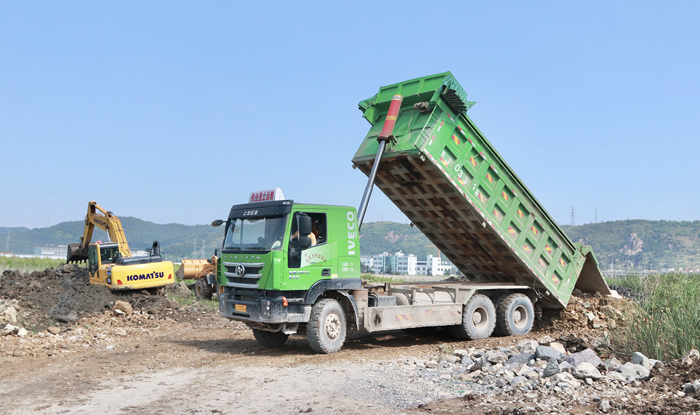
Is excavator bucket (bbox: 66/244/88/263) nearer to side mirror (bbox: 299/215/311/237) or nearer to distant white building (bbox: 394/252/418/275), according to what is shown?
side mirror (bbox: 299/215/311/237)

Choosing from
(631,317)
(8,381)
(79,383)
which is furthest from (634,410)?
(8,381)

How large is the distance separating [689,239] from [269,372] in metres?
106

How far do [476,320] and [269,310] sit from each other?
4.55 m

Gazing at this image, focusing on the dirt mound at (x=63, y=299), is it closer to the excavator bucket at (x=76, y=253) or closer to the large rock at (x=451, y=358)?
the excavator bucket at (x=76, y=253)

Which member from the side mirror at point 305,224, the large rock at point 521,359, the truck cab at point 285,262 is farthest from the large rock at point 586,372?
the side mirror at point 305,224

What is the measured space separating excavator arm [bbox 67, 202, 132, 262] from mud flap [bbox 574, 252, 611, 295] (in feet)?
42.5

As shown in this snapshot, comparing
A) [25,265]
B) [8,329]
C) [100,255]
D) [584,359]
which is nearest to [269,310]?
[584,359]

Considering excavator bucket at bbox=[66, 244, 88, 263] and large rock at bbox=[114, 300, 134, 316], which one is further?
excavator bucket at bbox=[66, 244, 88, 263]

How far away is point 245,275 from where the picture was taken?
30.5ft

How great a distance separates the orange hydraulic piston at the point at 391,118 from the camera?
10008 mm

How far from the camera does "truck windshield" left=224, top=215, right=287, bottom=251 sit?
8961 mm

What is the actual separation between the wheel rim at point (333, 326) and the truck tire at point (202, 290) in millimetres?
10597

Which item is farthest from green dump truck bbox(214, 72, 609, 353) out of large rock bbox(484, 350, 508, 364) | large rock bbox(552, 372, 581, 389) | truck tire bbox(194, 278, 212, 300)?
truck tire bbox(194, 278, 212, 300)

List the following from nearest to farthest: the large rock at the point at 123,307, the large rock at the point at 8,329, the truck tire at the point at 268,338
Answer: the truck tire at the point at 268,338 < the large rock at the point at 8,329 < the large rock at the point at 123,307
